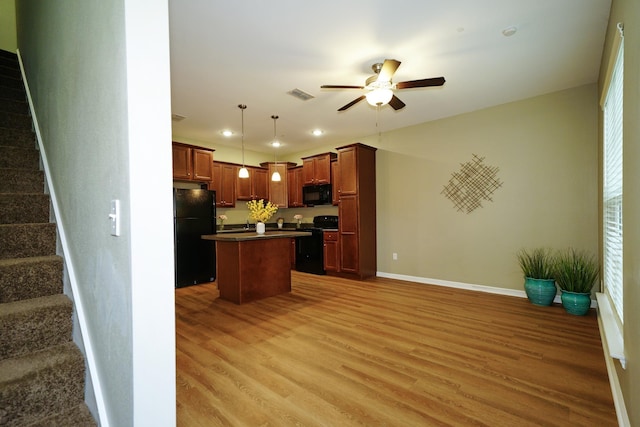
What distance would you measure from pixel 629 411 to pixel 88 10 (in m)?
3.19

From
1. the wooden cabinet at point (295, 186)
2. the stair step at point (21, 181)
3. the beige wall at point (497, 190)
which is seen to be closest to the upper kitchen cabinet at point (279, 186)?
the wooden cabinet at point (295, 186)

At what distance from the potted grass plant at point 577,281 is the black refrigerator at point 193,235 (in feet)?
17.2

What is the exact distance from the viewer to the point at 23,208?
71.8 inches

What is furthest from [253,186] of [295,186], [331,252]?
[331,252]

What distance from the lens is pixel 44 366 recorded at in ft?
3.93

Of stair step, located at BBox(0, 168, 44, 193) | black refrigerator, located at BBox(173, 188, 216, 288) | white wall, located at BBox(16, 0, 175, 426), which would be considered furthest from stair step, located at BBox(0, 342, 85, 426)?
black refrigerator, located at BBox(173, 188, 216, 288)

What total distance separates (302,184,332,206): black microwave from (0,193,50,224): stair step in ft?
15.2

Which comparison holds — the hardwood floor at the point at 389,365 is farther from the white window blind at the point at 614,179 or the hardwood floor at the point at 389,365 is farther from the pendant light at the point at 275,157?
the pendant light at the point at 275,157

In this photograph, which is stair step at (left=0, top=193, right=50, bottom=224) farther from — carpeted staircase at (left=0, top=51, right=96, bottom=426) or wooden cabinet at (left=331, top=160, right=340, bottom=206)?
wooden cabinet at (left=331, top=160, right=340, bottom=206)

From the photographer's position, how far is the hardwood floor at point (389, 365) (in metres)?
1.69

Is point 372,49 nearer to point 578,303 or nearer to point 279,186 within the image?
point 578,303

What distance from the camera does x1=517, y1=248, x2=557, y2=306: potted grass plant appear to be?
356cm

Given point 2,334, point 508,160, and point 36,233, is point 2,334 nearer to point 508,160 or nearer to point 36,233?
point 36,233

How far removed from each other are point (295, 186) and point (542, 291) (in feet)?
16.2
